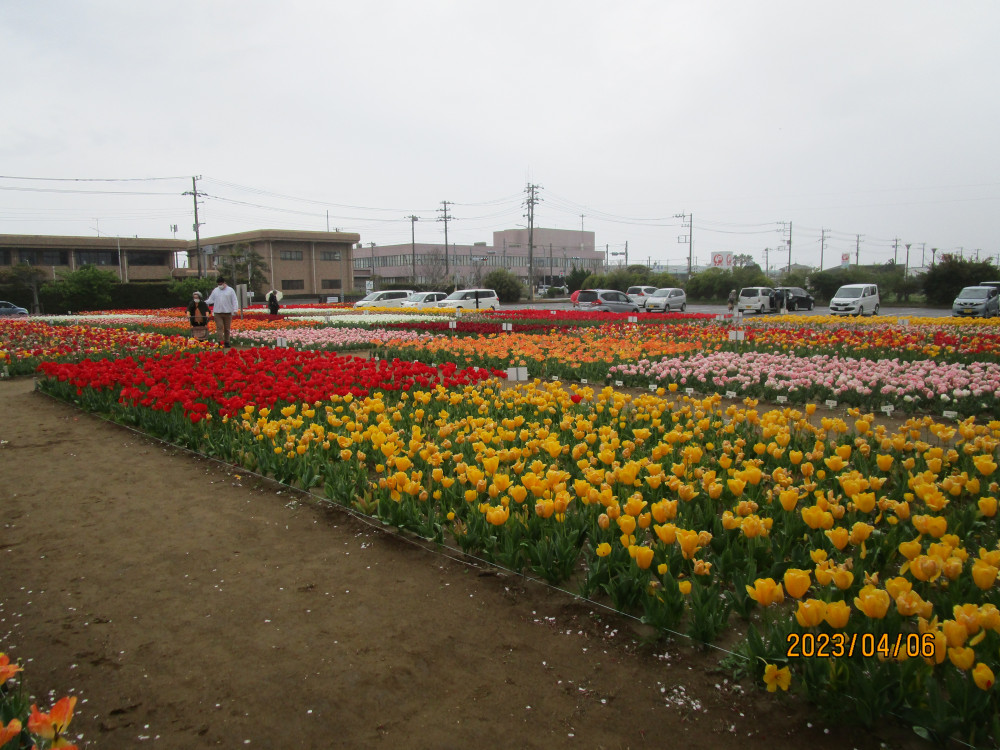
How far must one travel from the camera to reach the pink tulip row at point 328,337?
15383mm

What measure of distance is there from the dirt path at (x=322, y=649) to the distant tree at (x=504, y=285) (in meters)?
48.2

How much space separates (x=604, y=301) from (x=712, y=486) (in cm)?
2652

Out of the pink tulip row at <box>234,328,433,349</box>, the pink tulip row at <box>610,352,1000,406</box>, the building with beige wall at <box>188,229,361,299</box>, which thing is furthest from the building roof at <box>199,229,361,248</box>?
the pink tulip row at <box>610,352,1000,406</box>

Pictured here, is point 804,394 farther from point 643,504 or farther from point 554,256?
point 554,256

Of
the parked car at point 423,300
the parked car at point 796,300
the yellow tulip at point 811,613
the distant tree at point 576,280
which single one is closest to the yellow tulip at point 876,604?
the yellow tulip at point 811,613

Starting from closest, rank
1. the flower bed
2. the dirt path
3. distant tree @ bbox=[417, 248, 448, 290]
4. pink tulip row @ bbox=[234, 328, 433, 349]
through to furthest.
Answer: the dirt path
the flower bed
pink tulip row @ bbox=[234, 328, 433, 349]
distant tree @ bbox=[417, 248, 448, 290]

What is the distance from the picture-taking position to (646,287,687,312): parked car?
36.1 meters

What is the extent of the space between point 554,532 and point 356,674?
138 centimetres

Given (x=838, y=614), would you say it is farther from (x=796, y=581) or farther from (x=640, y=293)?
(x=640, y=293)

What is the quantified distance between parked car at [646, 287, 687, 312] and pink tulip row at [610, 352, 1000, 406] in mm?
25706

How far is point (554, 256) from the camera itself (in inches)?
4619

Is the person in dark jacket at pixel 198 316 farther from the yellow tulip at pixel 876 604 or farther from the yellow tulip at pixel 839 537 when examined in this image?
the yellow tulip at pixel 876 604

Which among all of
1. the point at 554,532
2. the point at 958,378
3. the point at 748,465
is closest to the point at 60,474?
the point at 554,532

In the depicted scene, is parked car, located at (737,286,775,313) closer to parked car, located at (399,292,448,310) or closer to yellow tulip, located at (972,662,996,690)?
parked car, located at (399,292,448,310)
